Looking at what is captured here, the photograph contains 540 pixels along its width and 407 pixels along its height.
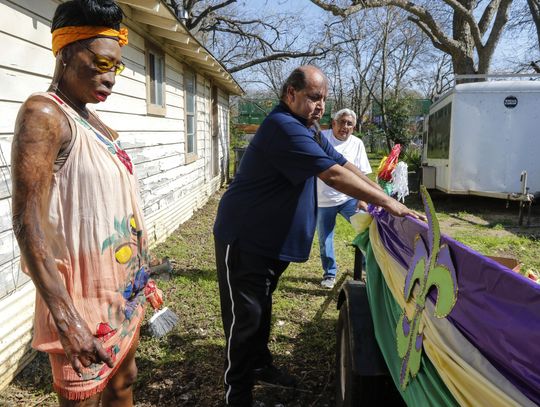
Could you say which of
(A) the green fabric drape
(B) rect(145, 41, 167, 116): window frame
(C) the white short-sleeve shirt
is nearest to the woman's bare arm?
(A) the green fabric drape

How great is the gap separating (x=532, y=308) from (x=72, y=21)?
4.96ft

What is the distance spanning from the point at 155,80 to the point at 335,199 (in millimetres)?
3608

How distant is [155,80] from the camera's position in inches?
256

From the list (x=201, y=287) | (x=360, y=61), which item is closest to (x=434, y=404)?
(x=201, y=287)

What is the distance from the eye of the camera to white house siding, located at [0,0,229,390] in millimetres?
2920

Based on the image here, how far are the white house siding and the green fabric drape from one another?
7.66 feet

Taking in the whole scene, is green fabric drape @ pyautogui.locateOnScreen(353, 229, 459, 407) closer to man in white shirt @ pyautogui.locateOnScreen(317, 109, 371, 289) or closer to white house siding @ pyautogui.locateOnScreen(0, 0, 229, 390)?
man in white shirt @ pyautogui.locateOnScreen(317, 109, 371, 289)

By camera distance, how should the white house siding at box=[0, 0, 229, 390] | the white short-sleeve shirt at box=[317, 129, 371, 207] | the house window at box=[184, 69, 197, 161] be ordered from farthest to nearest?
the house window at box=[184, 69, 197, 161], the white short-sleeve shirt at box=[317, 129, 371, 207], the white house siding at box=[0, 0, 229, 390]

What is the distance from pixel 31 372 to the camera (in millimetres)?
2973

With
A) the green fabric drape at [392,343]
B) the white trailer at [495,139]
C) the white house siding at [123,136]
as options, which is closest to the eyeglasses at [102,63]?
the green fabric drape at [392,343]

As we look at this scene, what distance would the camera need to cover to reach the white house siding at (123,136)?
115 inches

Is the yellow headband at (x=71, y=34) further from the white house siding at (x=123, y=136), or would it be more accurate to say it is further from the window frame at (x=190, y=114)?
the window frame at (x=190, y=114)

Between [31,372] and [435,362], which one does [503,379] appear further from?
[31,372]

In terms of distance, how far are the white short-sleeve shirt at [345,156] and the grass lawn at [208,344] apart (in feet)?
2.43
